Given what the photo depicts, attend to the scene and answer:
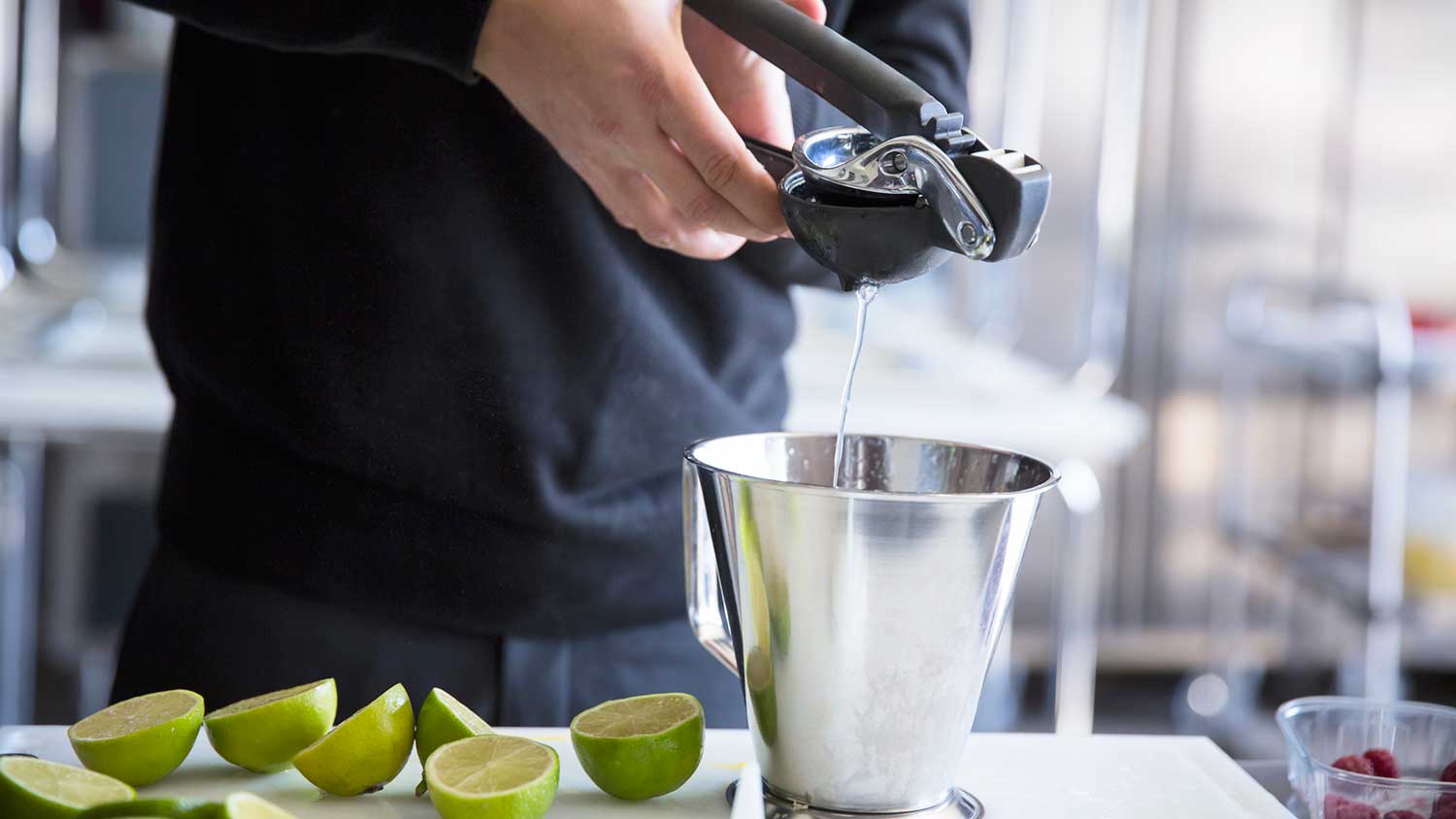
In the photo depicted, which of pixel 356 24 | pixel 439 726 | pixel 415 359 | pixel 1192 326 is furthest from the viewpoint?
pixel 1192 326

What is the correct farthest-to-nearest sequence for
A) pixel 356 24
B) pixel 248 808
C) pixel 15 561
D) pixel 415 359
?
pixel 15 561 < pixel 415 359 < pixel 356 24 < pixel 248 808

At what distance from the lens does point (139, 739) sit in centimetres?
58

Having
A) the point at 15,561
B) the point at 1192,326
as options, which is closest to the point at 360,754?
the point at 15,561

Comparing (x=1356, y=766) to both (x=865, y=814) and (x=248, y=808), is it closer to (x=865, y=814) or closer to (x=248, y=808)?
(x=865, y=814)

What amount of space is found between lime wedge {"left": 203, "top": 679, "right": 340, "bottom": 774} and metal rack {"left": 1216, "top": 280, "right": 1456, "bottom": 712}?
1.94 metres

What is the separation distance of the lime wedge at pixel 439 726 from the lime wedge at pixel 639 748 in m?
0.05

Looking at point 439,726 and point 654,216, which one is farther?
point 654,216

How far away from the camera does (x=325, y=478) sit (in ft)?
2.72

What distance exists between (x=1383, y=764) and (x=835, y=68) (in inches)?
15.0

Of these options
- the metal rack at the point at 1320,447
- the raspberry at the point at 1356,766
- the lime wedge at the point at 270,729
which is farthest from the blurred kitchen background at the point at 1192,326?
the lime wedge at the point at 270,729

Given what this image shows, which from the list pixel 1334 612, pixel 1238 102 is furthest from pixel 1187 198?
pixel 1334 612

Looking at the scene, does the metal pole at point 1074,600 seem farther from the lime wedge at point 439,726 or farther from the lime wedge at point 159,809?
the lime wedge at point 159,809

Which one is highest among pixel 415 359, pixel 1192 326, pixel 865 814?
pixel 1192 326

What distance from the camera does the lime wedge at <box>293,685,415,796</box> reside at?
570mm
